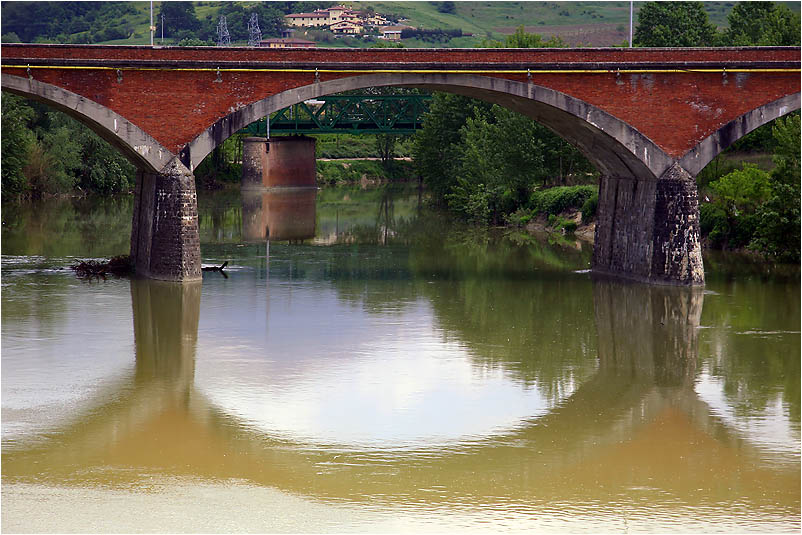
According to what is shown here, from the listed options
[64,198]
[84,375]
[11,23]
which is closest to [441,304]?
[84,375]

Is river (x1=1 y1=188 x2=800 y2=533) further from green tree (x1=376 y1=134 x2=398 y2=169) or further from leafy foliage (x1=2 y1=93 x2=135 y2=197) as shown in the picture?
green tree (x1=376 y1=134 x2=398 y2=169)

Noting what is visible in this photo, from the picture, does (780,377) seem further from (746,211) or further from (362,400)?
(746,211)

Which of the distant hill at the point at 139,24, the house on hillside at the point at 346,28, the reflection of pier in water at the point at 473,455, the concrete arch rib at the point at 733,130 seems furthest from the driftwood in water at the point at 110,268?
the house on hillside at the point at 346,28

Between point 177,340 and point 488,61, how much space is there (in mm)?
12184

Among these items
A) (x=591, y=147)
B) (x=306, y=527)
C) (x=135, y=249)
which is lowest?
(x=306, y=527)

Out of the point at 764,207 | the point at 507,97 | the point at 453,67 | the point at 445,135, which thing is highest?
the point at 445,135

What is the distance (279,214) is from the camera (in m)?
59.5

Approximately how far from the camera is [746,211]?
39344mm

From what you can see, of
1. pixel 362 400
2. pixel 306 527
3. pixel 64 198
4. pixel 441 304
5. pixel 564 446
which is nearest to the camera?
pixel 306 527

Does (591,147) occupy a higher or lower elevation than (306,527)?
higher

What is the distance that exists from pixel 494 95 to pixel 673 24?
3841 centimetres

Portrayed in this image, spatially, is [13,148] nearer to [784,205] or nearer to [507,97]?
[507,97]

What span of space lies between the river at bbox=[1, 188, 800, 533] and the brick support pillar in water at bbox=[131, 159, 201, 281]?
75 centimetres

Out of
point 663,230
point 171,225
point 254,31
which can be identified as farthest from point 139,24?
point 663,230
